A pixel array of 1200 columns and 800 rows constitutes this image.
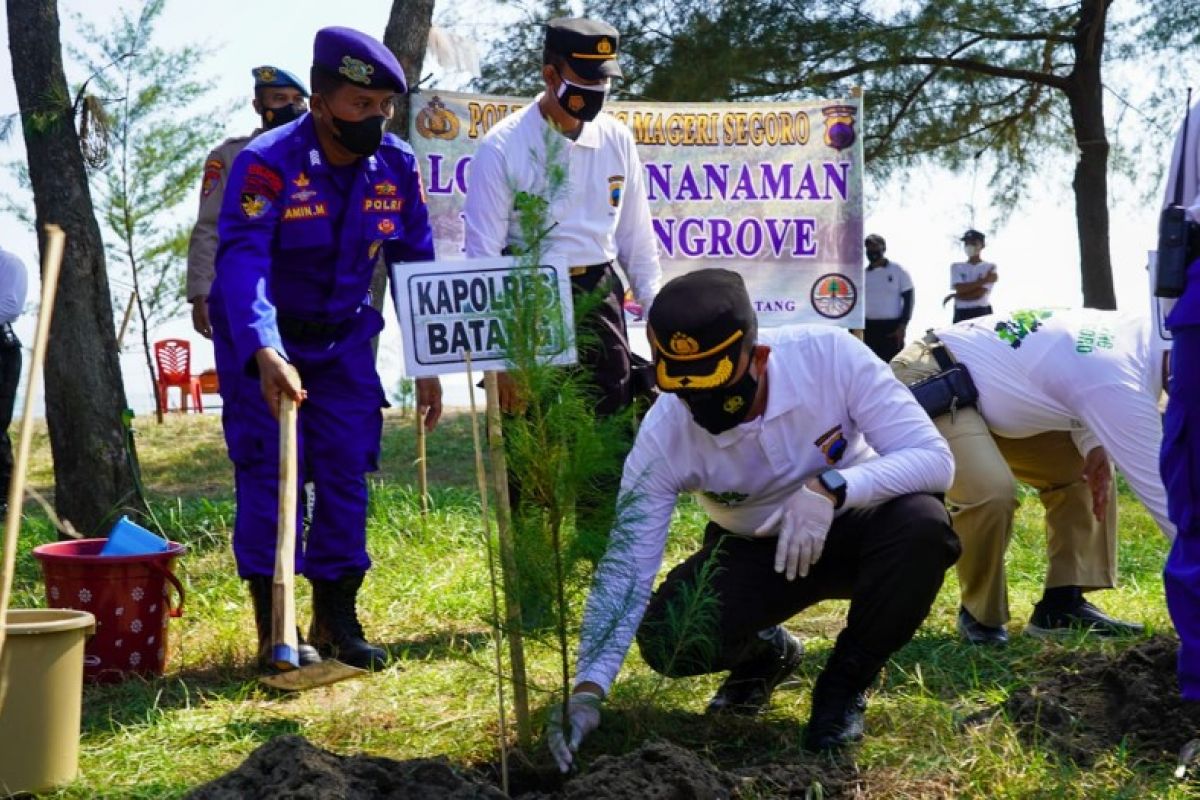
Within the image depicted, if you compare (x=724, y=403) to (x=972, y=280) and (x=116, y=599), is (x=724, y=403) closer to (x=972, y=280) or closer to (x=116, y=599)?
(x=116, y=599)

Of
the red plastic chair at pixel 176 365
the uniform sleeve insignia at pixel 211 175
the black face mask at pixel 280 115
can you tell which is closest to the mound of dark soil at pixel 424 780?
the black face mask at pixel 280 115

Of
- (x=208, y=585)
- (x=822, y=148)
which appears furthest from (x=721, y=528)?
(x=822, y=148)

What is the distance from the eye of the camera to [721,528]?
4.10 m

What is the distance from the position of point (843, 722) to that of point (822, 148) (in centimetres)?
553

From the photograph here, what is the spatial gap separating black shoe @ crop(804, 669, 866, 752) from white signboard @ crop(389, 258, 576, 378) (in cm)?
106

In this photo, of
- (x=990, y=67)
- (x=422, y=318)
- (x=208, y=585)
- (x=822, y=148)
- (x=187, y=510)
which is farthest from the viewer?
(x=990, y=67)

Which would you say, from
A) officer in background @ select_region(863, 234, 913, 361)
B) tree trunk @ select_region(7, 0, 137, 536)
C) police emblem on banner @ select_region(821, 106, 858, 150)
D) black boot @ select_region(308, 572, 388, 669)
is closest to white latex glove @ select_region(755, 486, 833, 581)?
black boot @ select_region(308, 572, 388, 669)

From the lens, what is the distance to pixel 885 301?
12.7 meters

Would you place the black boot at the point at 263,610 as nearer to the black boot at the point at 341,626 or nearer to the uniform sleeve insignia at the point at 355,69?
the black boot at the point at 341,626

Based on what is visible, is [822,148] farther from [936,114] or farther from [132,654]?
[132,654]

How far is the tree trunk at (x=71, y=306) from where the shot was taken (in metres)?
6.45

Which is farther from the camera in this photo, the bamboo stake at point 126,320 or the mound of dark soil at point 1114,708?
the bamboo stake at point 126,320

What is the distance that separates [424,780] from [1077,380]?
259 cm

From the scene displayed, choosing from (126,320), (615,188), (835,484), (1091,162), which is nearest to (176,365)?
(126,320)
